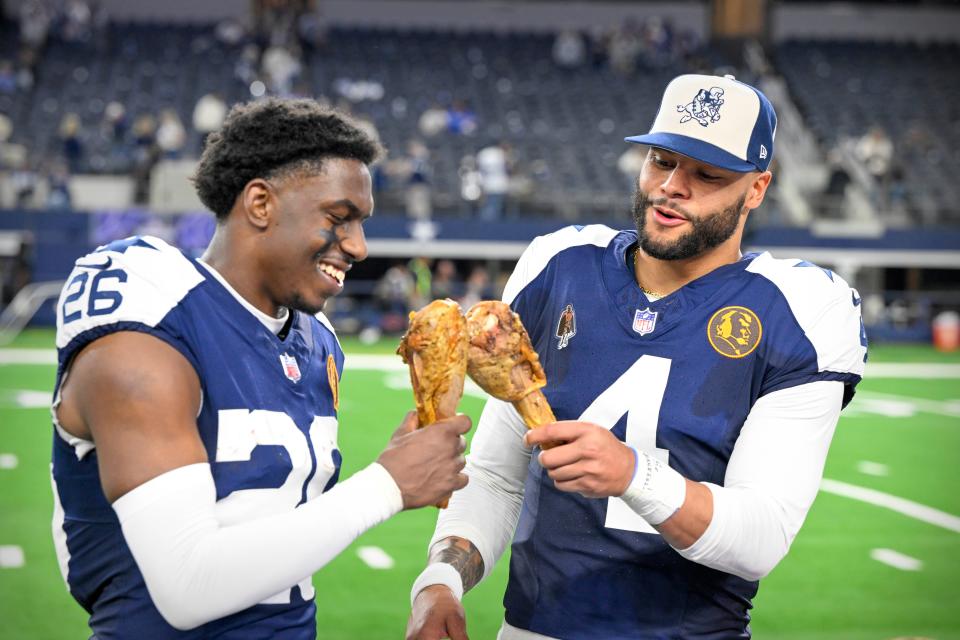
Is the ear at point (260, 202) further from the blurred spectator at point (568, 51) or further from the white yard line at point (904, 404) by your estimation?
the blurred spectator at point (568, 51)

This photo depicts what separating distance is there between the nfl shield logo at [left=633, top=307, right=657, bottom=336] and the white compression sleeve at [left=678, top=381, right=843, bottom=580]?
1.03 feet

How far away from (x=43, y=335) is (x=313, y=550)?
17353mm

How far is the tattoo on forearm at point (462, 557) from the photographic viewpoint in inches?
108

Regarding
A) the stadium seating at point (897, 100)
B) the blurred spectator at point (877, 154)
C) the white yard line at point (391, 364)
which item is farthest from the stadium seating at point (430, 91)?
the white yard line at point (391, 364)

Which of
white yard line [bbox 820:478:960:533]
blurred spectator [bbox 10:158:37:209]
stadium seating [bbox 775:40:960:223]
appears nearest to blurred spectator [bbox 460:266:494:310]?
blurred spectator [bbox 10:158:37:209]

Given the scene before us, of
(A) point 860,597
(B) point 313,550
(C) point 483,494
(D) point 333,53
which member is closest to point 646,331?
(C) point 483,494

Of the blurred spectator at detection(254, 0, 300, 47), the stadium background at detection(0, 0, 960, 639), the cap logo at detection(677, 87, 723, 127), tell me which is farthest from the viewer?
the blurred spectator at detection(254, 0, 300, 47)

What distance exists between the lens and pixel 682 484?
235 centimetres

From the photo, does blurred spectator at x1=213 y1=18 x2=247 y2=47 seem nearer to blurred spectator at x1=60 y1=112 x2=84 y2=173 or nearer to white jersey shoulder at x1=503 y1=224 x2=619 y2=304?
blurred spectator at x1=60 y1=112 x2=84 y2=173

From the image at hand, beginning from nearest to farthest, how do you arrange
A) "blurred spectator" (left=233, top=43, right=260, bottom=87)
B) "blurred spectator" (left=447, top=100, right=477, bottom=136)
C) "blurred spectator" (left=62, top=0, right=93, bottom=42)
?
"blurred spectator" (left=447, top=100, right=477, bottom=136)
"blurred spectator" (left=233, top=43, right=260, bottom=87)
"blurred spectator" (left=62, top=0, right=93, bottom=42)

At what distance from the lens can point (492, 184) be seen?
2022 centimetres

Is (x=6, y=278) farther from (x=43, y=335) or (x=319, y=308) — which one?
(x=319, y=308)

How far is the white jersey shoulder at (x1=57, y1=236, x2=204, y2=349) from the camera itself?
86.0 inches

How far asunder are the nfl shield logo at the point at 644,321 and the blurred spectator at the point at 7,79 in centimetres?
2231
